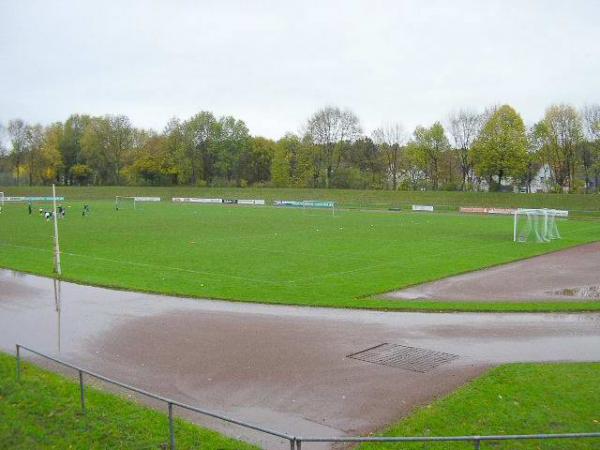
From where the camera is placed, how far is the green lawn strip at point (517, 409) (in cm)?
1055

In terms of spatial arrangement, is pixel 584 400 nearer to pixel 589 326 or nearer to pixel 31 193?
pixel 589 326

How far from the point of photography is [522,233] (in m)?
48.6

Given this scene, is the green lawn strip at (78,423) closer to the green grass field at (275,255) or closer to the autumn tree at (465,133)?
the green grass field at (275,255)

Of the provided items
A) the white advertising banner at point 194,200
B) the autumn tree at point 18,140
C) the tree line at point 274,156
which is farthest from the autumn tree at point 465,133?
the autumn tree at point 18,140

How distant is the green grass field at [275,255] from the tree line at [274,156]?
48.7 metres

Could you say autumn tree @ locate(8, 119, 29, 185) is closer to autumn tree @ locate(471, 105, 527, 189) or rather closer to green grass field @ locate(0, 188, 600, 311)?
green grass field @ locate(0, 188, 600, 311)

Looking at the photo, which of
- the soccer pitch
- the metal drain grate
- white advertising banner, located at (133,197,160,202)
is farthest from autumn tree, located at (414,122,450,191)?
the metal drain grate

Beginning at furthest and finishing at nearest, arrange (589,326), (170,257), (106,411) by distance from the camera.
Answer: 1. (170,257)
2. (589,326)
3. (106,411)

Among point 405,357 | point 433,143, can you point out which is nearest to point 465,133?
point 433,143

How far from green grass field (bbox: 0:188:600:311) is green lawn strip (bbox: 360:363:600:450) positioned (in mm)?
7469

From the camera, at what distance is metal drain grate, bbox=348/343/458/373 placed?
14.7 m

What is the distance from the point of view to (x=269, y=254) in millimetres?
35094

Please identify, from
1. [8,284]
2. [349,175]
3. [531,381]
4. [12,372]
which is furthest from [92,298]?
[349,175]

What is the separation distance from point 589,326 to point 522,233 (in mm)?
31397
